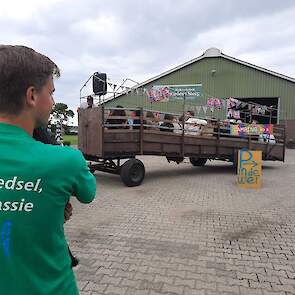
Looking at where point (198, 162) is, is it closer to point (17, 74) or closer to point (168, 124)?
point (168, 124)

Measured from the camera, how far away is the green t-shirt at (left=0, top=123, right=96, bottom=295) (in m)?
1.13

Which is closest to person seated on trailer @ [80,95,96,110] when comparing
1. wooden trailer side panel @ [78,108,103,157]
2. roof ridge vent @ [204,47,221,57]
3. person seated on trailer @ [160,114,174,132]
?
wooden trailer side panel @ [78,108,103,157]

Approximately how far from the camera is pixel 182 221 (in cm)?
571

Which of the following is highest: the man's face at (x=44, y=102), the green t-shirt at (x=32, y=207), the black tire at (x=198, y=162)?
the man's face at (x=44, y=102)

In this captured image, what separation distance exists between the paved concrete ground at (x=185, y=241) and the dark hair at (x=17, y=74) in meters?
2.54

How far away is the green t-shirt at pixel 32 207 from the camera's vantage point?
3.71 ft

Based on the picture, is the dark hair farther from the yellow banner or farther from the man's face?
the yellow banner

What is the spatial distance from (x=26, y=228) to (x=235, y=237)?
4.27 m

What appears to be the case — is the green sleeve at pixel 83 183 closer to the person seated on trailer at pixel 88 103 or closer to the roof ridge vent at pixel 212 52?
the person seated on trailer at pixel 88 103

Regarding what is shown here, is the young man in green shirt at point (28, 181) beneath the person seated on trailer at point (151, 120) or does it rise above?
beneath

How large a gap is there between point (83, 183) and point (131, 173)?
7.57 metres

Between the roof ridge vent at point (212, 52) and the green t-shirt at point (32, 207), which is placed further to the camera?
the roof ridge vent at point (212, 52)

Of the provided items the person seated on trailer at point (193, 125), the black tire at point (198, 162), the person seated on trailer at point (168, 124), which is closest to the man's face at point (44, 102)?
the person seated on trailer at point (168, 124)

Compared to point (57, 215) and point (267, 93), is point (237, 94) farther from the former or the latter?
point (57, 215)
